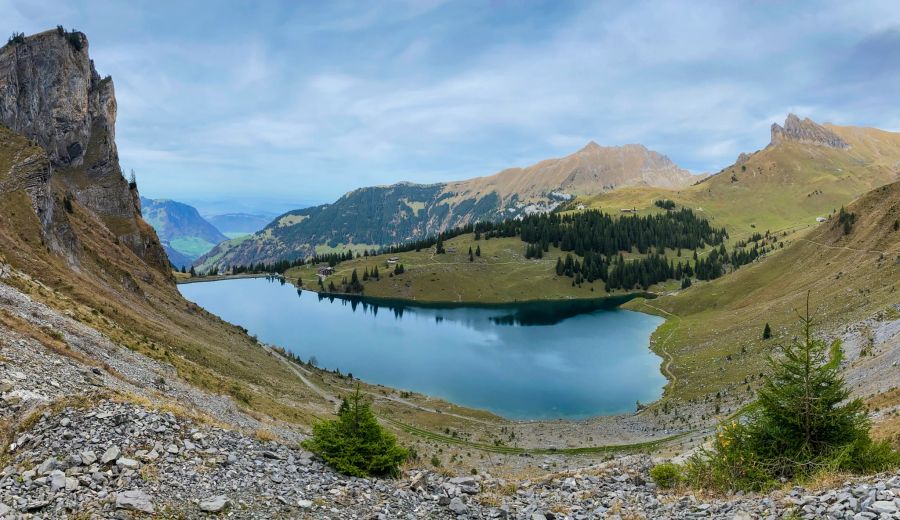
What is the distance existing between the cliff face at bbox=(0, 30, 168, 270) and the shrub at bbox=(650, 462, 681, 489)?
339 feet

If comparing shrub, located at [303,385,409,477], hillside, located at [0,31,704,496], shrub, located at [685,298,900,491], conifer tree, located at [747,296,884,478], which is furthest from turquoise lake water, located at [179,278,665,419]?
conifer tree, located at [747,296,884,478]

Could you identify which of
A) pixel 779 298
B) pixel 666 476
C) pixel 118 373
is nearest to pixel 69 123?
pixel 118 373

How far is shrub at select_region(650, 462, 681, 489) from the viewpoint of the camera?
58.7 feet

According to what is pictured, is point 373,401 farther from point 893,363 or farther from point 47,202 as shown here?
point 893,363

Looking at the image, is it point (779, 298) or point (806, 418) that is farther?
point (779, 298)

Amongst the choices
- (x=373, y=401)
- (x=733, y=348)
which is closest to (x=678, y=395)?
(x=733, y=348)

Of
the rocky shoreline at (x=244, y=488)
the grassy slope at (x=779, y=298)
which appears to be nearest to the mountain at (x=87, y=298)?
the rocky shoreline at (x=244, y=488)

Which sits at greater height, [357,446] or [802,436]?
[802,436]

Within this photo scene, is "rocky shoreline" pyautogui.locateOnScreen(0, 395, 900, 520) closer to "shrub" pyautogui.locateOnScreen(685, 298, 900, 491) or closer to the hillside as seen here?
the hillside

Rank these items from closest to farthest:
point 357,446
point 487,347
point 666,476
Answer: point 357,446, point 666,476, point 487,347

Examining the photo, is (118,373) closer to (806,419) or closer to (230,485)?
(230,485)

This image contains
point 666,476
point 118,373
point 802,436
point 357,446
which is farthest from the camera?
point 118,373

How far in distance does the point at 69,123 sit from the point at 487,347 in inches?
3725

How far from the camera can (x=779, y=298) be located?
99500mm
